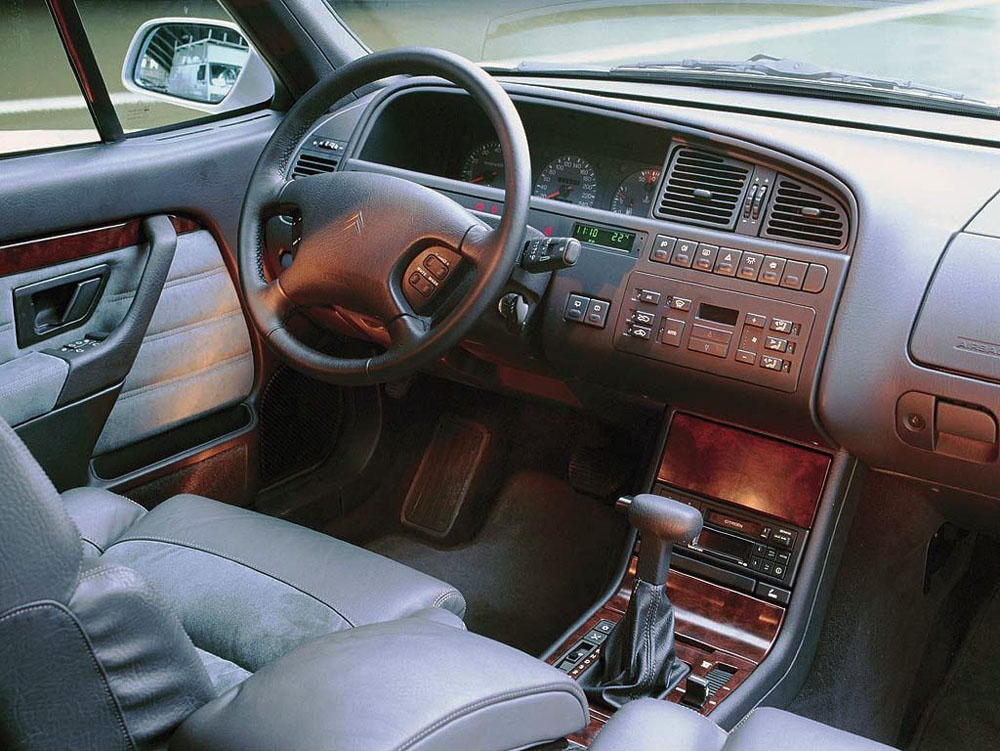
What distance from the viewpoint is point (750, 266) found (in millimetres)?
1852

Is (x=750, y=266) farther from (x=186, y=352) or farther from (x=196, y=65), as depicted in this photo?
(x=196, y=65)

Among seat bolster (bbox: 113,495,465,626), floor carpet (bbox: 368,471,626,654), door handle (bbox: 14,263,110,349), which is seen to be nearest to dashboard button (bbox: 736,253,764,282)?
seat bolster (bbox: 113,495,465,626)

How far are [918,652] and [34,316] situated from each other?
6.17 ft

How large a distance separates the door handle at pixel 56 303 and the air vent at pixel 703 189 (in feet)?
3.45

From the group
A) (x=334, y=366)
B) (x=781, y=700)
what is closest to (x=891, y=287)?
(x=781, y=700)

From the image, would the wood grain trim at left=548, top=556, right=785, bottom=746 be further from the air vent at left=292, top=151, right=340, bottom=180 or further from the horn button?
the air vent at left=292, top=151, right=340, bottom=180

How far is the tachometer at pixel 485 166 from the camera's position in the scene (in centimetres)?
234

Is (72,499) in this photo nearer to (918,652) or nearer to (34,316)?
(34,316)

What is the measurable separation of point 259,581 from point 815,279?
1.01m

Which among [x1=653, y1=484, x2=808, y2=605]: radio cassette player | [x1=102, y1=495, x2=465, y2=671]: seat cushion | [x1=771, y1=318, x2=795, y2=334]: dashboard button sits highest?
[x1=771, y1=318, x2=795, y2=334]: dashboard button

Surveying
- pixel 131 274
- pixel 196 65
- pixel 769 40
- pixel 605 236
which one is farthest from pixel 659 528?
pixel 196 65

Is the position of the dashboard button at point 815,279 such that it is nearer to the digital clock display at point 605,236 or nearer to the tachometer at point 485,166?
the digital clock display at point 605,236

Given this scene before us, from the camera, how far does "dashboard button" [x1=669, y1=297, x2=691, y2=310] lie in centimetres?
191

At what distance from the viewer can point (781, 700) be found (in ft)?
6.38
